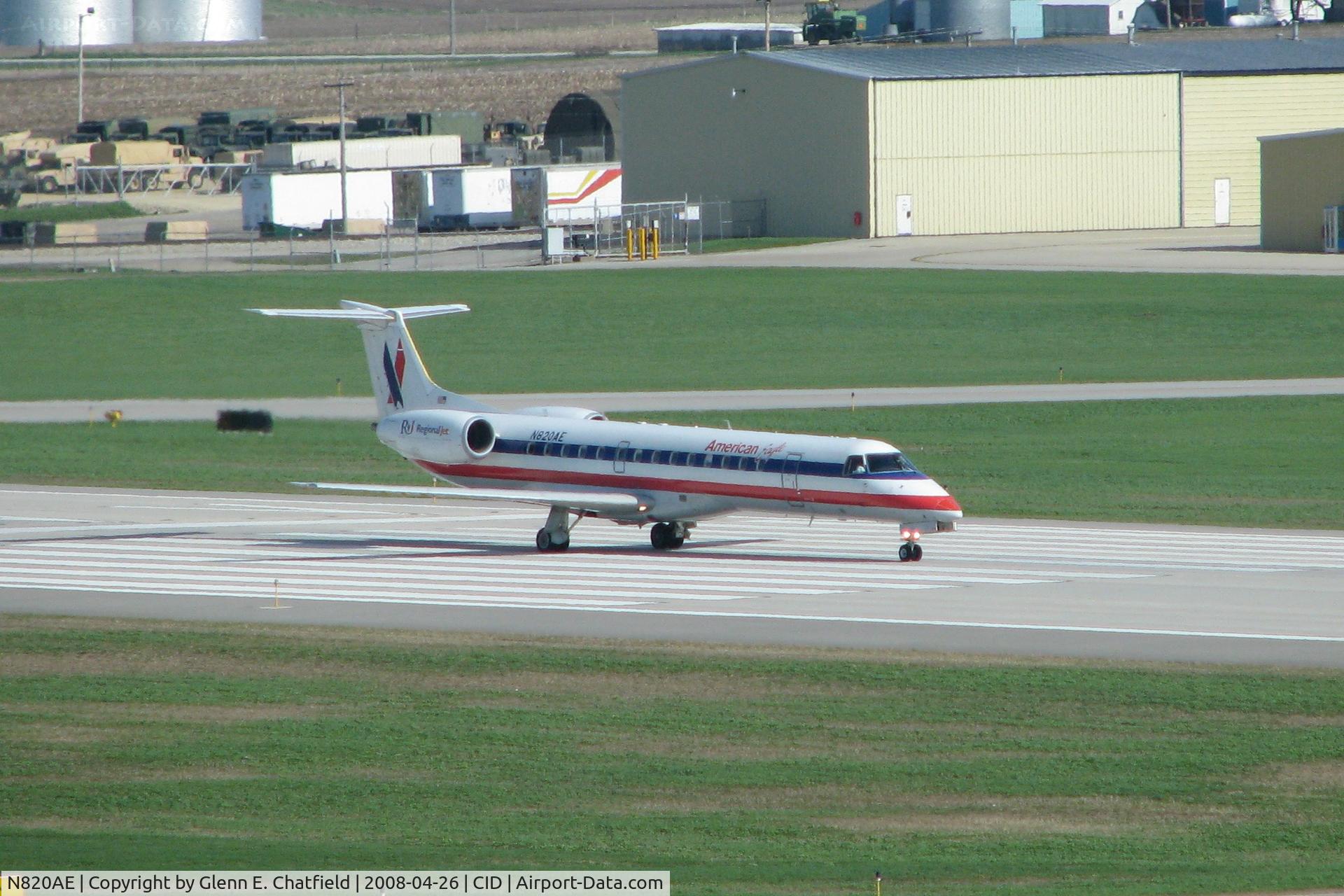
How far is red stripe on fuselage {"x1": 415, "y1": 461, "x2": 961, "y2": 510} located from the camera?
33.6 meters

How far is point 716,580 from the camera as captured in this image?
110ft

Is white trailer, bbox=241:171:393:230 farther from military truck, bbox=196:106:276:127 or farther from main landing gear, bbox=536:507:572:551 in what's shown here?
main landing gear, bbox=536:507:572:551

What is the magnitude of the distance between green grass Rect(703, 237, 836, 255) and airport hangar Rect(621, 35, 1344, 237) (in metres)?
0.81

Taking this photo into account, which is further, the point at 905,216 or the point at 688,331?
the point at 905,216

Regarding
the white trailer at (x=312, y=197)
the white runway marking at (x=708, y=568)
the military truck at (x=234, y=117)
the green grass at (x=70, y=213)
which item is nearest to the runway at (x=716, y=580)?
the white runway marking at (x=708, y=568)

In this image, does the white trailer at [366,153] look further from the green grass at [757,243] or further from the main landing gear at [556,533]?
the main landing gear at [556,533]

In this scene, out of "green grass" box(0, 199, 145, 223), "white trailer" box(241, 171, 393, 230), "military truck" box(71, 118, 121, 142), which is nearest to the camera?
"white trailer" box(241, 171, 393, 230)

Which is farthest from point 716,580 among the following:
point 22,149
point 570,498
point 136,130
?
point 22,149

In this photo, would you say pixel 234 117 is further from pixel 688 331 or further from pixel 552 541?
pixel 552 541

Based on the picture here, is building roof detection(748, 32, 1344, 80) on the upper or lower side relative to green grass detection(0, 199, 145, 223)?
upper

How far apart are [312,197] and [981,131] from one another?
45.2 metres

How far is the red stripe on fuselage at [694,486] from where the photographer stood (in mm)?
33562

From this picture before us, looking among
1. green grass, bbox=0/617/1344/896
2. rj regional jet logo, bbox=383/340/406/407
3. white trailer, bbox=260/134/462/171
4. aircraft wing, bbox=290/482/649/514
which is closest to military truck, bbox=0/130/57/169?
white trailer, bbox=260/134/462/171

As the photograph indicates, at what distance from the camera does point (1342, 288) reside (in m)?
76.1
